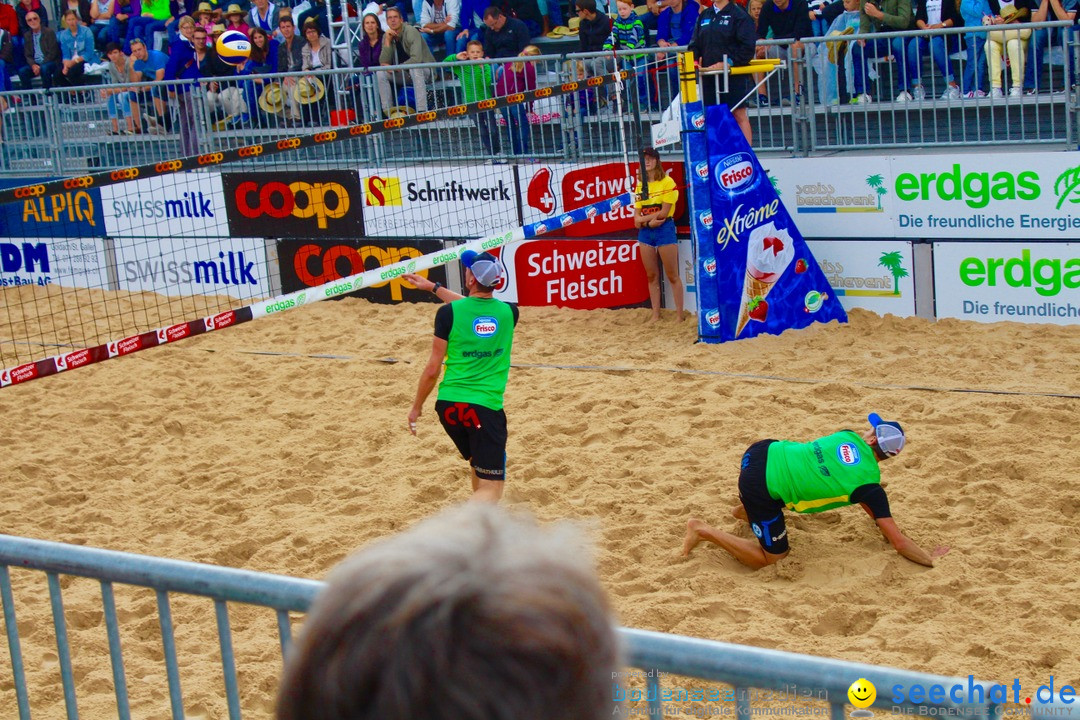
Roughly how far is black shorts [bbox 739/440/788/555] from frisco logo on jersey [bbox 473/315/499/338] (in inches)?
60.6

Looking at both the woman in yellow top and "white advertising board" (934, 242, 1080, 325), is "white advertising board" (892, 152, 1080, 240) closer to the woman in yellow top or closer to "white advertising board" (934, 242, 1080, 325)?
"white advertising board" (934, 242, 1080, 325)

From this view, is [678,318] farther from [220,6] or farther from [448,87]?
[220,6]

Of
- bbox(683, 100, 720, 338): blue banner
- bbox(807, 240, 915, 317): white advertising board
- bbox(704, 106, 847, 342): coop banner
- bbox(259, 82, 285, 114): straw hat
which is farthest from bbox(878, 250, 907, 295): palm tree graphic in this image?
bbox(259, 82, 285, 114): straw hat

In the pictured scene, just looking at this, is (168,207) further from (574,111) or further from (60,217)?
(574,111)

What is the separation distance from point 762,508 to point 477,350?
1.72 meters

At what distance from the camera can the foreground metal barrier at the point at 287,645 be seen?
69.0 inches

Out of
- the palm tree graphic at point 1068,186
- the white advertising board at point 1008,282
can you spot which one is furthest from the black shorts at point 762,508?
the palm tree graphic at point 1068,186

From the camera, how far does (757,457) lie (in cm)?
589

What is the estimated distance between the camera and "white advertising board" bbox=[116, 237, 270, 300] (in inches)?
525

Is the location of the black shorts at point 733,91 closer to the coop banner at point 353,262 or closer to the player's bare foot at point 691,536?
the coop banner at point 353,262

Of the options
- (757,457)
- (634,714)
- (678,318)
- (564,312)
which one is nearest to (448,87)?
(564,312)

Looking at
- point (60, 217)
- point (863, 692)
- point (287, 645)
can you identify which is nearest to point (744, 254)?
point (287, 645)

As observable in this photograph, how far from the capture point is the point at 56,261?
1439cm

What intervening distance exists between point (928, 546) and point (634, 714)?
7.51 ft
